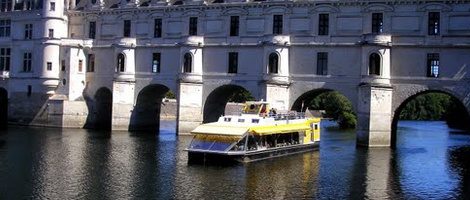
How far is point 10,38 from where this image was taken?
70375 mm

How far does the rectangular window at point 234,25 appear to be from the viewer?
58.1 m

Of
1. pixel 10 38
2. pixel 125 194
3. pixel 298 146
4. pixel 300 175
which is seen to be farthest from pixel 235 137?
pixel 10 38

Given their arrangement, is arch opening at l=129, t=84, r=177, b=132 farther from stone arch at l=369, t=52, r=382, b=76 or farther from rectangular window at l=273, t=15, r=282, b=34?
stone arch at l=369, t=52, r=382, b=76

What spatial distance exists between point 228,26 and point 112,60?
15.2 m

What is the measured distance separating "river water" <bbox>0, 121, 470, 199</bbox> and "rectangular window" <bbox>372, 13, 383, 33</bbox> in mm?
10624

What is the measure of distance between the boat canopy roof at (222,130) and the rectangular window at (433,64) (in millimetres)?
20043

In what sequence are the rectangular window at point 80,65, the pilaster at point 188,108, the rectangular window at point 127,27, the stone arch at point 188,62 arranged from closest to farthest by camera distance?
1. the pilaster at point 188,108
2. the stone arch at point 188,62
3. the rectangular window at point 127,27
4. the rectangular window at point 80,65

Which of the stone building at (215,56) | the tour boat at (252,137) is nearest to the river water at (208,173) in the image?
the tour boat at (252,137)

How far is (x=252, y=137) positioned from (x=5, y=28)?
44.3 metres

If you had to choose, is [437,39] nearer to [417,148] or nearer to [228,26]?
[417,148]

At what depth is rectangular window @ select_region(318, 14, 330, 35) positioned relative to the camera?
54.0 m

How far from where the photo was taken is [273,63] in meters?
55.1

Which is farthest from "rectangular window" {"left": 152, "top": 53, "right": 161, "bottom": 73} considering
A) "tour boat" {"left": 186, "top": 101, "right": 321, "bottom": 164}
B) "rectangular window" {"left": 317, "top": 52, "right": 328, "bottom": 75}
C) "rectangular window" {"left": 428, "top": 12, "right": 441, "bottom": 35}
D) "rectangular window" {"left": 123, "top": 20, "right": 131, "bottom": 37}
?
"rectangular window" {"left": 428, "top": 12, "right": 441, "bottom": 35}

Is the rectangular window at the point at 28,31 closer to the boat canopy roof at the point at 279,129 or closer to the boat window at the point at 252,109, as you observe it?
the boat window at the point at 252,109
